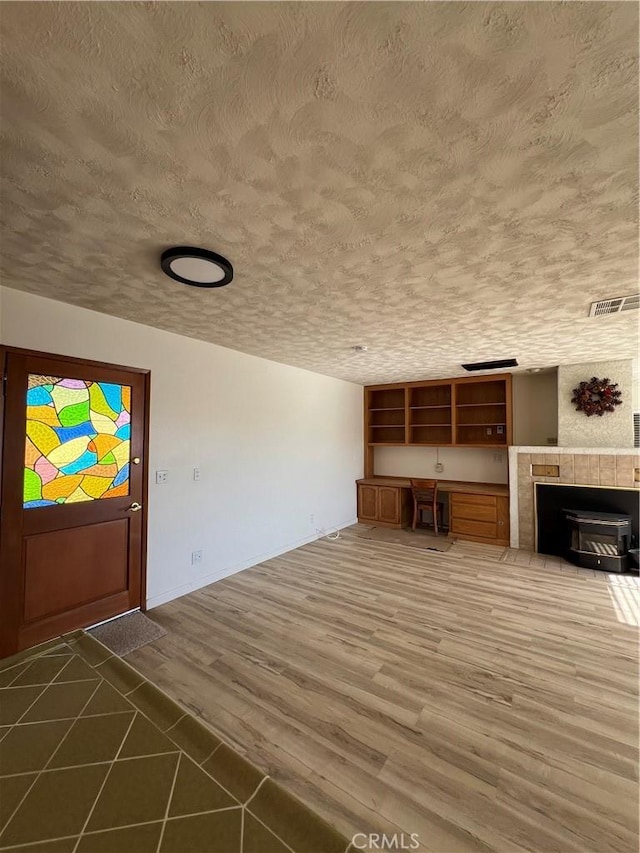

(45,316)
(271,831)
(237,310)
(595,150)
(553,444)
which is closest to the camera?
(271,831)

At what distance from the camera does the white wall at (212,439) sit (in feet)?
9.29

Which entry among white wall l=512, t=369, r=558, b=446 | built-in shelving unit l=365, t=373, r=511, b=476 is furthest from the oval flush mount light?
white wall l=512, t=369, r=558, b=446

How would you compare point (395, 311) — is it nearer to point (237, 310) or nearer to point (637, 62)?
point (237, 310)

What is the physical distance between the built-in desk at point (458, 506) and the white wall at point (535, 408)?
919 millimetres

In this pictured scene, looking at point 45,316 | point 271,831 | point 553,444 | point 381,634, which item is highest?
point 45,316

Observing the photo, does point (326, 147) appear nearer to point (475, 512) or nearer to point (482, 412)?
point (475, 512)

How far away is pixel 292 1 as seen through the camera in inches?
33.0

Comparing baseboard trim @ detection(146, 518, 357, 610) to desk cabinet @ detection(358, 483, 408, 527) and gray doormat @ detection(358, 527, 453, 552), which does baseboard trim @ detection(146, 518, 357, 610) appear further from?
desk cabinet @ detection(358, 483, 408, 527)

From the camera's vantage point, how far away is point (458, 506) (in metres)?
5.43

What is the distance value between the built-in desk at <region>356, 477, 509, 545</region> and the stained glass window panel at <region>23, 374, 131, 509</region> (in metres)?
4.25

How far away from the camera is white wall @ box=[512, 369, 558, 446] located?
209 inches

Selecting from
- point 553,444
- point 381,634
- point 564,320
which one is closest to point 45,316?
point 381,634

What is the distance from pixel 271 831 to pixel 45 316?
318 centimetres

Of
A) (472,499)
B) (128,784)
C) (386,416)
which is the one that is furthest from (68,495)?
(386,416)
